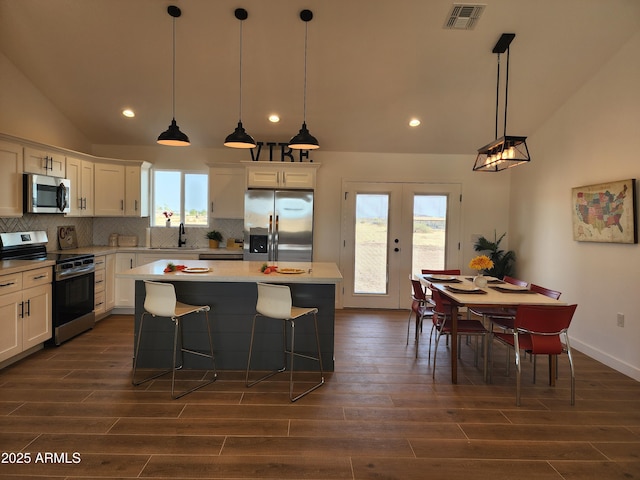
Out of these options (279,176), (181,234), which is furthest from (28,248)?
(279,176)

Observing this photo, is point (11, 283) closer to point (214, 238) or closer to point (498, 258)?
point (214, 238)

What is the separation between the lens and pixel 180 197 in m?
6.08

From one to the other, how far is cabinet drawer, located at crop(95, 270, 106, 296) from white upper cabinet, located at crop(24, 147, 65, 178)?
1.32 meters

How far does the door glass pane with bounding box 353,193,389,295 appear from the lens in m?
6.09

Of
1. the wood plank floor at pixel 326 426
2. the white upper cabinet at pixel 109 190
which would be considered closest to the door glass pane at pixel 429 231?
the wood plank floor at pixel 326 426

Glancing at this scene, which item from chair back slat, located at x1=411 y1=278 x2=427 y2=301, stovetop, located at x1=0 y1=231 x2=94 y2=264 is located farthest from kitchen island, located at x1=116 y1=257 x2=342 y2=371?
stovetop, located at x1=0 y1=231 x2=94 y2=264

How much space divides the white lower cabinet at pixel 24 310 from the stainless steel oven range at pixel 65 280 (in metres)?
0.11

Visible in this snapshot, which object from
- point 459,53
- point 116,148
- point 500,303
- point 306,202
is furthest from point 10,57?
point 500,303

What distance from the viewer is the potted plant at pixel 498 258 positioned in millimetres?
5684

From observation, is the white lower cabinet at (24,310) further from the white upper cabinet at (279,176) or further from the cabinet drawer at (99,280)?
the white upper cabinet at (279,176)

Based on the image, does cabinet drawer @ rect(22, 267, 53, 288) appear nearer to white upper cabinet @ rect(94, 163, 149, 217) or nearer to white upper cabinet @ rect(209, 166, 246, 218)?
white upper cabinet @ rect(94, 163, 149, 217)

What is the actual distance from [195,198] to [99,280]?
6.22 feet

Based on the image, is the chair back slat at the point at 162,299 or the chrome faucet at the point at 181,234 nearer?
the chair back slat at the point at 162,299

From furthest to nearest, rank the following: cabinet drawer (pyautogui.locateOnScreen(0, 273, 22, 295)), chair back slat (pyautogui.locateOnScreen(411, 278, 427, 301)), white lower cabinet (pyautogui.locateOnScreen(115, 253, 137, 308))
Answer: white lower cabinet (pyautogui.locateOnScreen(115, 253, 137, 308)), chair back slat (pyautogui.locateOnScreen(411, 278, 427, 301)), cabinet drawer (pyautogui.locateOnScreen(0, 273, 22, 295))
